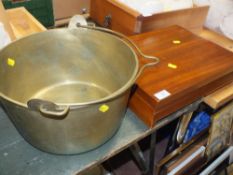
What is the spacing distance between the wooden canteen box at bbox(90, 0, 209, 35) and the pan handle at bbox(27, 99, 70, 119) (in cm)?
65

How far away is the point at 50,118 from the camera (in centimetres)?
50

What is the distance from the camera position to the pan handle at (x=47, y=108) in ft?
1.53

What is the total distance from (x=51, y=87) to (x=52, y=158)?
0.28 m

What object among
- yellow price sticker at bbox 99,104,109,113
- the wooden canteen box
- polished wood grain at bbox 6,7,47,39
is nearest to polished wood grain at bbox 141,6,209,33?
the wooden canteen box

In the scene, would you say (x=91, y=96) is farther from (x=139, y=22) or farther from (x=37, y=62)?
(x=139, y=22)

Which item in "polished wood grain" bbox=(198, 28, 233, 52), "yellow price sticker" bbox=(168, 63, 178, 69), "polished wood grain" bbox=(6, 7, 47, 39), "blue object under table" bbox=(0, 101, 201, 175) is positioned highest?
"yellow price sticker" bbox=(168, 63, 178, 69)

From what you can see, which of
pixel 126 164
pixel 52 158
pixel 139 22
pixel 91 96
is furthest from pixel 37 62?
pixel 126 164

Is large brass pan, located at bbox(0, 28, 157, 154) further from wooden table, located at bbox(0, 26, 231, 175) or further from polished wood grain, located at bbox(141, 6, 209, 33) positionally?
polished wood grain, located at bbox(141, 6, 209, 33)

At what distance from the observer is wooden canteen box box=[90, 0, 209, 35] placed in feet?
3.36

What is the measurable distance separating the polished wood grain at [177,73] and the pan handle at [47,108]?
316 mm

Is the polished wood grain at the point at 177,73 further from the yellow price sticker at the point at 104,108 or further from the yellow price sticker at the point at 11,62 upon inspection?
the yellow price sticker at the point at 11,62

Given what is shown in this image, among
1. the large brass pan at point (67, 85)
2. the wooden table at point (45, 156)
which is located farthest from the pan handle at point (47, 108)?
the wooden table at point (45, 156)

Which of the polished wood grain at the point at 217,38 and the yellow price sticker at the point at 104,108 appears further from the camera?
the polished wood grain at the point at 217,38

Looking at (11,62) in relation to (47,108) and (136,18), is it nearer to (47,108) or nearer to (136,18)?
(47,108)
